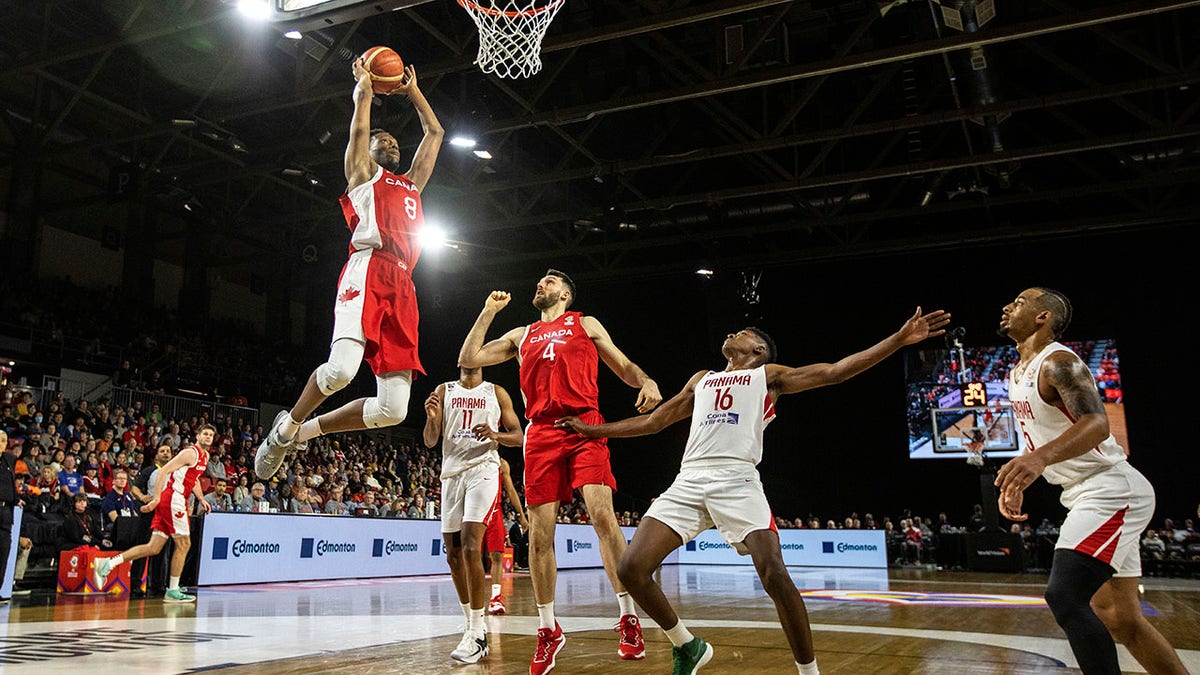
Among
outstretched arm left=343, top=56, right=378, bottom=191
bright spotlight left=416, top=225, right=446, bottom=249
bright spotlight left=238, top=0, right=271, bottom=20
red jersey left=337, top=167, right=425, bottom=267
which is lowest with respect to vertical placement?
red jersey left=337, top=167, right=425, bottom=267

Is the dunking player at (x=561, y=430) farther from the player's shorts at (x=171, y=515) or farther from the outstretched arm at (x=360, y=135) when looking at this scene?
the player's shorts at (x=171, y=515)

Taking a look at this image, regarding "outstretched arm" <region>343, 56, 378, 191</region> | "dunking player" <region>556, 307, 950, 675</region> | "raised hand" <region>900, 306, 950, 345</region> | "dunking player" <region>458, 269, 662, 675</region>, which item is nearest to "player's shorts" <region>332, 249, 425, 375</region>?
"outstretched arm" <region>343, 56, 378, 191</region>

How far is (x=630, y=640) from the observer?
492cm

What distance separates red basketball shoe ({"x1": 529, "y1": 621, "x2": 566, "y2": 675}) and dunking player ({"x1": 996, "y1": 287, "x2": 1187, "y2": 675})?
2167 mm

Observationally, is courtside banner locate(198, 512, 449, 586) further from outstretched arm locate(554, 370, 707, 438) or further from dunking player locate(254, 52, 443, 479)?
outstretched arm locate(554, 370, 707, 438)

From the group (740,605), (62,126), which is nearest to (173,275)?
(62,126)

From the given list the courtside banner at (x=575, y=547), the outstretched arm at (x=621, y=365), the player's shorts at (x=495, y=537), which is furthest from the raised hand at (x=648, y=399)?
the courtside banner at (x=575, y=547)

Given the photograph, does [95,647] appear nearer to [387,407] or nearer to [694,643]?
[387,407]

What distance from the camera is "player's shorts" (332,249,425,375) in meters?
4.39

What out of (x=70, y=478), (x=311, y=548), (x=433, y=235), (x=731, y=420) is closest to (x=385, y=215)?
(x=731, y=420)

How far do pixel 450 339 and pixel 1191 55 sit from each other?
55.5 ft

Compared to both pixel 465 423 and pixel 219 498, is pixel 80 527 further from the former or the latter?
pixel 465 423

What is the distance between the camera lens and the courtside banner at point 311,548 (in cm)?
1145

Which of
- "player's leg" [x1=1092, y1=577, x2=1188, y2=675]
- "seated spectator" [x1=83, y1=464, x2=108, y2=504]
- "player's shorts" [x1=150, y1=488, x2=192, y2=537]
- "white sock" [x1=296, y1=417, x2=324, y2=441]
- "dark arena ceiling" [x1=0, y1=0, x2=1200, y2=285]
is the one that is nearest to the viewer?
"player's leg" [x1=1092, y1=577, x2=1188, y2=675]
